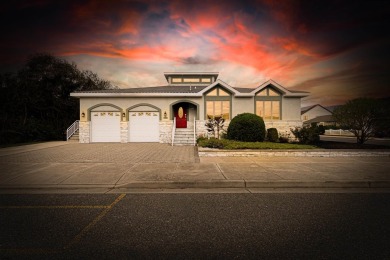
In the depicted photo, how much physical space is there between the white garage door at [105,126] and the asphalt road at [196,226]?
14.1 m

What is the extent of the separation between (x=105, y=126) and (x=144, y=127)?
364 centimetres

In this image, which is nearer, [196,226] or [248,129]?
[196,226]

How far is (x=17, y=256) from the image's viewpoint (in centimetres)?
285

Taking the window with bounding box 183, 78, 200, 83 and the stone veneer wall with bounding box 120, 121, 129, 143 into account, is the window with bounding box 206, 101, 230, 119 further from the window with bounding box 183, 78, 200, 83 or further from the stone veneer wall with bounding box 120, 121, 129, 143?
the window with bounding box 183, 78, 200, 83

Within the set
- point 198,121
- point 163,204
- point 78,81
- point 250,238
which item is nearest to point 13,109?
point 78,81

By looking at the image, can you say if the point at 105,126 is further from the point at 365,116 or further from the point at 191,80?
the point at 365,116

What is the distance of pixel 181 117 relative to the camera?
20.5m

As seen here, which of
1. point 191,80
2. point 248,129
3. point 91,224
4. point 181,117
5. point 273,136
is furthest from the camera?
point 191,80

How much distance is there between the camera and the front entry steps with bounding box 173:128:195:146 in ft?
55.6

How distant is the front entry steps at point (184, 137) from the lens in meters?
17.0

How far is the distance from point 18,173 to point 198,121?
13509mm

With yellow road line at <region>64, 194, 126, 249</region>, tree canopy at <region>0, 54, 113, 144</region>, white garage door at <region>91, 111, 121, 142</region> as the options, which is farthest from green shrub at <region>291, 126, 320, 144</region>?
tree canopy at <region>0, 54, 113, 144</region>

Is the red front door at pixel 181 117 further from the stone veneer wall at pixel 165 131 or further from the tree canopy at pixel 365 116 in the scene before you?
the tree canopy at pixel 365 116

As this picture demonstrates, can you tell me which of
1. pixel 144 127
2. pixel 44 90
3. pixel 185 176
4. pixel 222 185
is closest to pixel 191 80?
pixel 144 127
